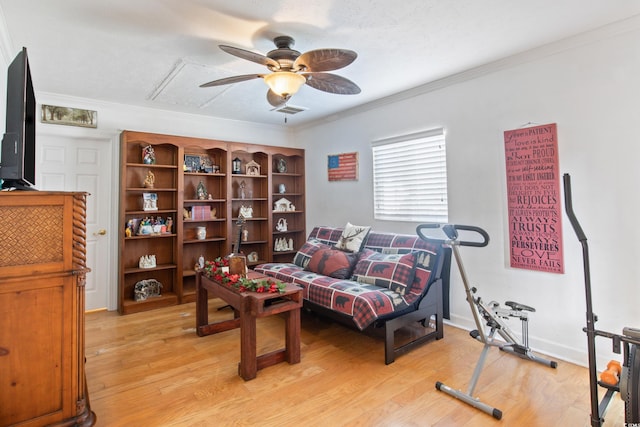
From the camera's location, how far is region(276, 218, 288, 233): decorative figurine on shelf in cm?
518

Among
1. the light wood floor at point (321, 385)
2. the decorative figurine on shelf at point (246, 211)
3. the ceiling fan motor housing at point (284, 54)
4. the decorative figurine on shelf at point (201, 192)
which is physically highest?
the ceiling fan motor housing at point (284, 54)

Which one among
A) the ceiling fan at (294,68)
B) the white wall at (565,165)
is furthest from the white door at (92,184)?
the white wall at (565,165)

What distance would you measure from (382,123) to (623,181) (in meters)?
2.35

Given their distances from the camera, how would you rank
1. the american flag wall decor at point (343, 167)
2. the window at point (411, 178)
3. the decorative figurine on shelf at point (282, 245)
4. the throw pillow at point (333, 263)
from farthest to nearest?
1. the decorative figurine on shelf at point (282, 245)
2. the american flag wall decor at point (343, 167)
3. the window at point (411, 178)
4. the throw pillow at point (333, 263)

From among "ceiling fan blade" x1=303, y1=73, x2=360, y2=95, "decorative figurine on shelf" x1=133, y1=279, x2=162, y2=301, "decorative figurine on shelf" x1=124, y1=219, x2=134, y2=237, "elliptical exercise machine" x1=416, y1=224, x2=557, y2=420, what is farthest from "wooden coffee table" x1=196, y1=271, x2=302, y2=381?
"ceiling fan blade" x1=303, y1=73, x2=360, y2=95

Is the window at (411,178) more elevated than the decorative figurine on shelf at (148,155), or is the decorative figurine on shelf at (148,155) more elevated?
the decorative figurine on shelf at (148,155)

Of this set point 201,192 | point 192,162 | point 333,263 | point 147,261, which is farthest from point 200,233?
point 333,263

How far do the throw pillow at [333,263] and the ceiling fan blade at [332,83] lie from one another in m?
1.63

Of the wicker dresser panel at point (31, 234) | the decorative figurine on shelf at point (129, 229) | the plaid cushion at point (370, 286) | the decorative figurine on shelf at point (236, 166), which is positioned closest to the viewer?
the wicker dresser panel at point (31, 234)

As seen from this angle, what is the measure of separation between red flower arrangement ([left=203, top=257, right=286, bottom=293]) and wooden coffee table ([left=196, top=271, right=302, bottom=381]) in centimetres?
4

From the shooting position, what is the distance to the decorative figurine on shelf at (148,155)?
4066 millimetres

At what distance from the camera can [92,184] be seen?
12.9 feet

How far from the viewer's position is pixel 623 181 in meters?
2.32

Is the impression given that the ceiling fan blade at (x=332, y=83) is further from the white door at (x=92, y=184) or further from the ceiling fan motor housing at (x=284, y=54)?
the white door at (x=92, y=184)
